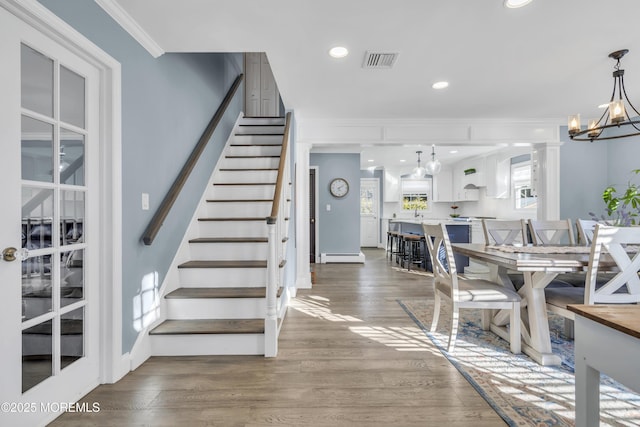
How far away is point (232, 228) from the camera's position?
3.27 meters

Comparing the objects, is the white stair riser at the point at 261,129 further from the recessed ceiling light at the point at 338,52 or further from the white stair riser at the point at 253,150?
the recessed ceiling light at the point at 338,52

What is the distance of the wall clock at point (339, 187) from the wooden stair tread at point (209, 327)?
4504 millimetres

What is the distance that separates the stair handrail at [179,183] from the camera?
224cm

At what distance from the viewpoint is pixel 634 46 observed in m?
2.56

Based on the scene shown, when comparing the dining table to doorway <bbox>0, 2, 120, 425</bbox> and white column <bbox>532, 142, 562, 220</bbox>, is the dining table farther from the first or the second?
doorway <bbox>0, 2, 120, 425</bbox>

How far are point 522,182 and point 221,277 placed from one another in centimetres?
633

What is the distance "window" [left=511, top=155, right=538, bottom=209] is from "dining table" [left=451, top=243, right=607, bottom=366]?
13.8 feet

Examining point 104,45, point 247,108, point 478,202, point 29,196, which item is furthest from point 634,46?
point 478,202

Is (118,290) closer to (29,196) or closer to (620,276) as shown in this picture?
(29,196)

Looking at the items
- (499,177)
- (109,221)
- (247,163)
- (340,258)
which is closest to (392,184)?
(499,177)

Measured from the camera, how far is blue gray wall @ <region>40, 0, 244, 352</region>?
1978mm

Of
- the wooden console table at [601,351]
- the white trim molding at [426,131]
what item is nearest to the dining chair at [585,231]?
the white trim molding at [426,131]

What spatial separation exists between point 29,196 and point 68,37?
0.82 metres

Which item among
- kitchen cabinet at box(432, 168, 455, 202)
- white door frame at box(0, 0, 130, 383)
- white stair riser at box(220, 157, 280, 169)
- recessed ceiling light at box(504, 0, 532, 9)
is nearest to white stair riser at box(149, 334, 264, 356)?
white door frame at box(0, 0, 130, 383)
